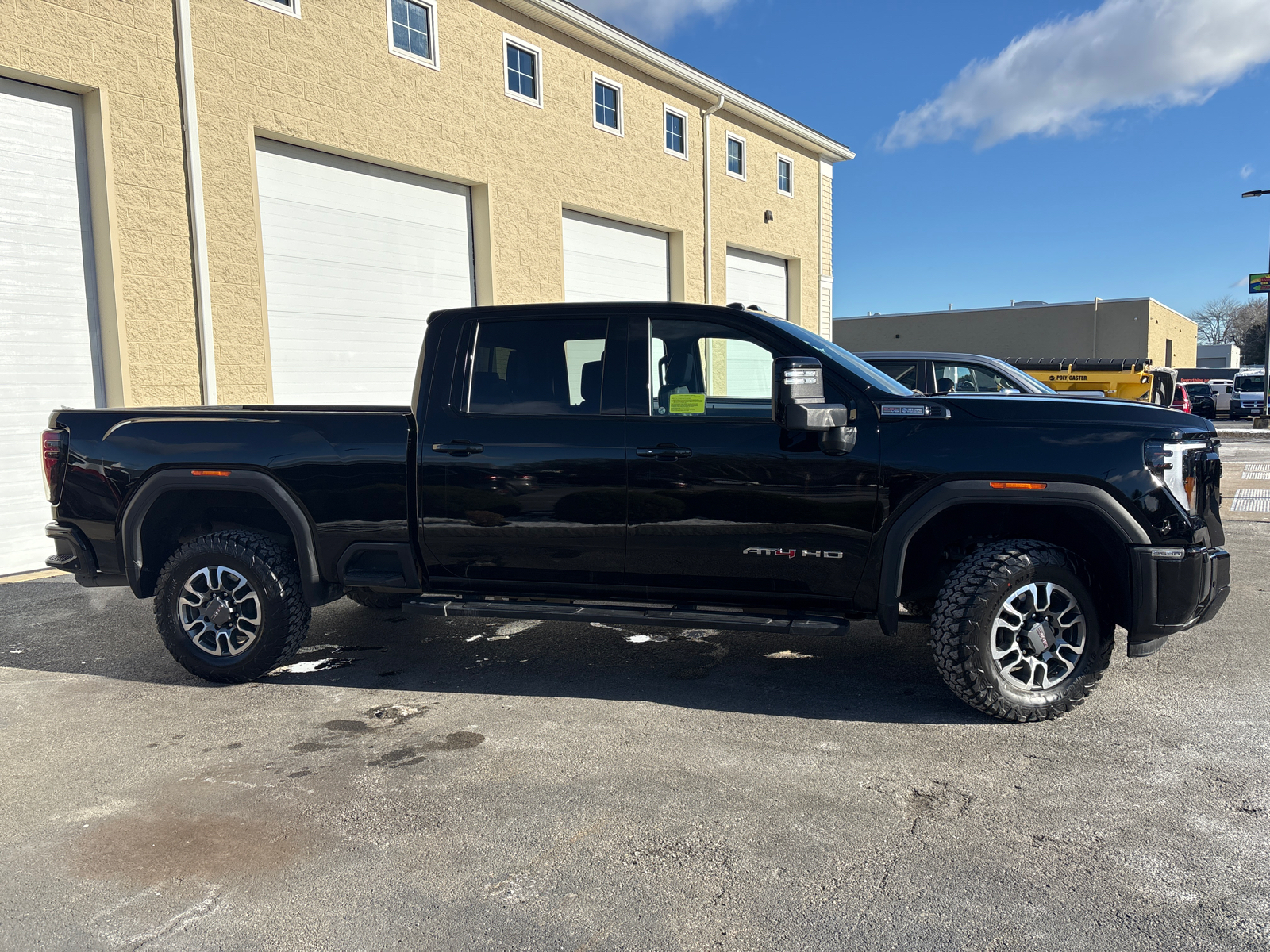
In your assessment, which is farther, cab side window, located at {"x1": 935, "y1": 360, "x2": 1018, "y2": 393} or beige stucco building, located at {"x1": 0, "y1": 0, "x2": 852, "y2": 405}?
cab side window, located at {"x1": 935, "y1": 360, "x2": 1018, "y2": 393}

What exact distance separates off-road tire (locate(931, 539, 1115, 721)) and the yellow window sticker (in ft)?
4.70

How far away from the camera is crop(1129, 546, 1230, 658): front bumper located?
12.9 feet

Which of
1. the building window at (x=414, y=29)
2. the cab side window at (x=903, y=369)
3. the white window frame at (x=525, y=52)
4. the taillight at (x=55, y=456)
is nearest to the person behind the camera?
the taillight at (x=55, y=456)

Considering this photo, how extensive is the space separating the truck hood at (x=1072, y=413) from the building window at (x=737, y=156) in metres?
14.8

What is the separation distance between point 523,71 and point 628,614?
1136 centimetres

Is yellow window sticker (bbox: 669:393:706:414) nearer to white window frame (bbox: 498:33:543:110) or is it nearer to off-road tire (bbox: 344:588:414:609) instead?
off-road tire (bbox: 344:588:414:609)

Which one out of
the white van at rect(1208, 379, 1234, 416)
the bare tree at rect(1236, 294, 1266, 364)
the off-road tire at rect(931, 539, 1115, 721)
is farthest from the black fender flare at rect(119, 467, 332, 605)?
the bare tree at rect(1236, 294, 1266, 364)

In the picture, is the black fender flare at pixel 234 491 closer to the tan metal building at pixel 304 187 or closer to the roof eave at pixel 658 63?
the tan metal building at pixel 304 187

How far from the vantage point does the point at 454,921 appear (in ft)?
8.76

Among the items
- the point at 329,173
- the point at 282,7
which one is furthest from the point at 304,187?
the point at 282,7

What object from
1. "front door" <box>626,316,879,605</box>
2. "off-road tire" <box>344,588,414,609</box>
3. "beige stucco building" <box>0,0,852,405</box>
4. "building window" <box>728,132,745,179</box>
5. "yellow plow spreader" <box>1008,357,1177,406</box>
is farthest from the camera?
"yellow plow spreader" <box>1008,357,1177,406</box>

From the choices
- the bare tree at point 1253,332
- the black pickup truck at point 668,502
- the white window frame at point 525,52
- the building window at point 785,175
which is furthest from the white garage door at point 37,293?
the bare tree at point 1253,332

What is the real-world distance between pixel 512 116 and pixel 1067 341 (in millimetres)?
40732

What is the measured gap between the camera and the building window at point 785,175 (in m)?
19.5
